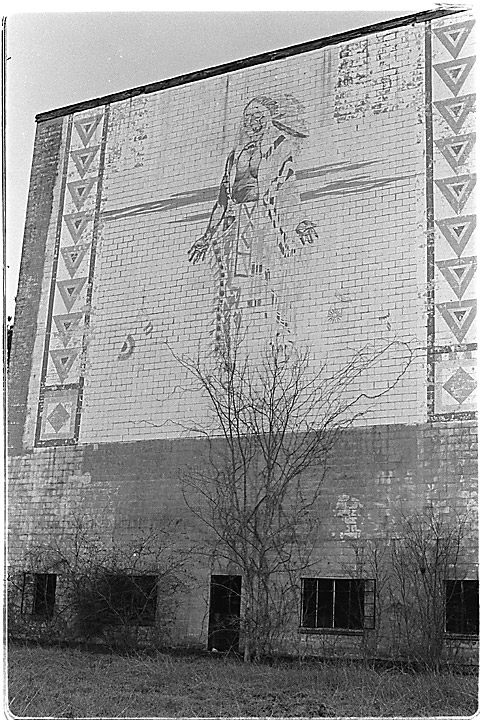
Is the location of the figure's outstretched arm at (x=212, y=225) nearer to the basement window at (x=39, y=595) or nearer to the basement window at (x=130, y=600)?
the basement window at (x=130, y=600)

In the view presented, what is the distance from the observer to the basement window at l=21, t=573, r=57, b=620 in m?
14.7

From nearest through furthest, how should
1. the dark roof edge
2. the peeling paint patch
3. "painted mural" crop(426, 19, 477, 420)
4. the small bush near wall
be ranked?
1. "painted mural" crop(426, 19, 477, 420)
2. the peeling paint patch
3. the small bush near wall
4. the dark roof edge

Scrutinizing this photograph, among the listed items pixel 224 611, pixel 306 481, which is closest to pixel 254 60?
pixel 306 481

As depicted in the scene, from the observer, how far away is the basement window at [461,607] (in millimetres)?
11836

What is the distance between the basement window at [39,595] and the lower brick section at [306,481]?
41cm

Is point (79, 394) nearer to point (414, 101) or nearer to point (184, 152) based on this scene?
point (184, 152)

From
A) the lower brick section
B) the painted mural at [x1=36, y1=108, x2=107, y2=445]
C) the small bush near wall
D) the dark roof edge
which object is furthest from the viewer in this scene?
the painted mural at [x1=36, y1=108, x2=107, y2=445]

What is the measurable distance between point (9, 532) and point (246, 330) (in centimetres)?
520

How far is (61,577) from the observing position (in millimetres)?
14656

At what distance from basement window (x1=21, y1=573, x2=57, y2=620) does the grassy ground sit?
2.41 meters

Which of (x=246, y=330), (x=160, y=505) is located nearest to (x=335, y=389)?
(x=246, y=330)

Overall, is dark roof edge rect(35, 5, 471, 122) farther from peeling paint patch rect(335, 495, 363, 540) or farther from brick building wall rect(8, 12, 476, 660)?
peeling paint patch rect(335, 495, 363, 540)

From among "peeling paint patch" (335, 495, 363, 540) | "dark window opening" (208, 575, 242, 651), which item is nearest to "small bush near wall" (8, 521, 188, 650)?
"dark window opening" (208, 575, 242, 651)

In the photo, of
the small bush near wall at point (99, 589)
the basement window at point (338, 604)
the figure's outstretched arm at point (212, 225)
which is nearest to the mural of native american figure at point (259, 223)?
the figure's outstretched arm at point (212, 225)
